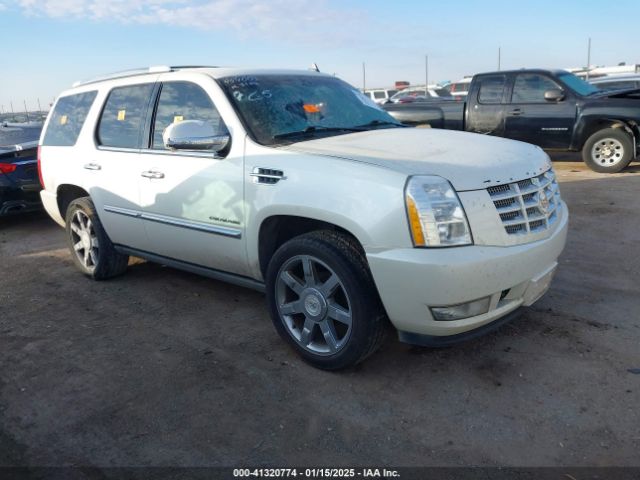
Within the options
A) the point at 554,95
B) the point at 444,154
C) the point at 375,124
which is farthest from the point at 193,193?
the point at 554,95

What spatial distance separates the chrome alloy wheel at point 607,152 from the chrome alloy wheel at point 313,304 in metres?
7.76

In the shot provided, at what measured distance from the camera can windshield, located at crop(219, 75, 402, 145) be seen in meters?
3.67

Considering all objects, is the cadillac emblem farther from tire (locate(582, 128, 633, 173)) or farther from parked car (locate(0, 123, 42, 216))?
tire (locate(582, 128, 633, 173))

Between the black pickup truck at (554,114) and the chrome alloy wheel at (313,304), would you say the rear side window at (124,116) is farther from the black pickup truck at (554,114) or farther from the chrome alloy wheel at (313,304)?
the black pickup truck at (554,114)

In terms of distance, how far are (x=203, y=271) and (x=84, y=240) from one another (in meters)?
1.78

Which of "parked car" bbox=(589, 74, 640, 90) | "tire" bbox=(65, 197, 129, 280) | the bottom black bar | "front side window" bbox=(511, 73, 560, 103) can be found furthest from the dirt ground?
"parked car" bbox=(589, 74, 640, 90)

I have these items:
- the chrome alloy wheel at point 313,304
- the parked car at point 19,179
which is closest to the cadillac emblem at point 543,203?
the chrome alloy wheel at point 313,304

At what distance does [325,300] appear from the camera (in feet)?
10.5

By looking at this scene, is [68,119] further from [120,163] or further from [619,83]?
[619,83]

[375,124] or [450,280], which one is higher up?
[375,124]

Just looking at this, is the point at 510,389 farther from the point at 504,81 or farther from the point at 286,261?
the point at 504,81

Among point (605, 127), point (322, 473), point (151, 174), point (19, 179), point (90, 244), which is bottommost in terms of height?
point (322, 473)

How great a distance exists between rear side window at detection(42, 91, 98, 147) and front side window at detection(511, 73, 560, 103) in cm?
770

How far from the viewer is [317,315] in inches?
129
